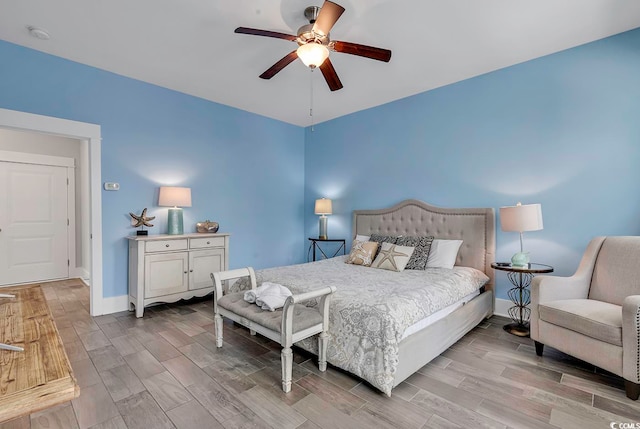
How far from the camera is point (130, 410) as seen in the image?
1.85m

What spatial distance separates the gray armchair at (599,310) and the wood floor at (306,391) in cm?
20

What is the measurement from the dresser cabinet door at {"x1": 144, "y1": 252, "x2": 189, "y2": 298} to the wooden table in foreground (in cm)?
240

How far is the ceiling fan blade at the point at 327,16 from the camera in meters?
1.96

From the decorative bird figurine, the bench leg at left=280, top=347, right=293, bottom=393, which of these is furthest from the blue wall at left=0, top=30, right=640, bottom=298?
the bench leg at left=280, top=347, right=293, bottom=393

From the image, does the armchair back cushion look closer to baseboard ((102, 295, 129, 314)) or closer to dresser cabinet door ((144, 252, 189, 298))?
dresser cabinet door ((144, 252, 189, 298))

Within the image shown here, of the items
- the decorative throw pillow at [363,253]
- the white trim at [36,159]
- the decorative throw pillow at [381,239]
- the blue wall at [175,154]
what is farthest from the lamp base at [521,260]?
the white trim at [36,159]

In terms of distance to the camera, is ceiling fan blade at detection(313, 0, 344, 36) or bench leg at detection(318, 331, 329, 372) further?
bench leg at detection(318, 331, 329, 372)

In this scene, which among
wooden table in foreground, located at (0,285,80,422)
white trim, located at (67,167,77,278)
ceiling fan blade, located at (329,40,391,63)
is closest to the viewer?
wooden table in foreground, located at (0,285,80,422)

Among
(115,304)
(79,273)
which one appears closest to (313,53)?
(115,304)

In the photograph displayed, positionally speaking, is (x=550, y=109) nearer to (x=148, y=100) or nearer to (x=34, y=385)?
(x=34, y=385)

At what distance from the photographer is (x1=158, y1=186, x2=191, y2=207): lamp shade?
3.83 metres

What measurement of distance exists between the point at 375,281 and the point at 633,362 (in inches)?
68.3

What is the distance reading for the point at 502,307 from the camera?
347 centimetres

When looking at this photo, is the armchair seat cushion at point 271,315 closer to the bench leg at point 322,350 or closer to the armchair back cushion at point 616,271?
the bench leg at point 322,350
